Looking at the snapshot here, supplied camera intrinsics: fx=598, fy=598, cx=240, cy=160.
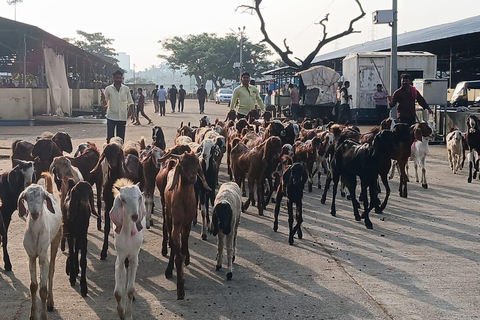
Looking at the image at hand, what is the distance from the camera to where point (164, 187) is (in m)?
7.73

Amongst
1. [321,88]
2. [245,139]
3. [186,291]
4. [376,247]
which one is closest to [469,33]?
[321,88]

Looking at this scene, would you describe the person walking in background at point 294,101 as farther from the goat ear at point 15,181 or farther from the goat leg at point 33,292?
the goat leg at point 33,292

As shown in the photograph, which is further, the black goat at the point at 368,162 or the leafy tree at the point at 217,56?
the leafy tree at the point at 217,56

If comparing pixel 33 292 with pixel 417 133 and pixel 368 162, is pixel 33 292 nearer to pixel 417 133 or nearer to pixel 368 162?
pixel 368 162

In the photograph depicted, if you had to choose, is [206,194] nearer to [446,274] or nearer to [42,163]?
[42,163]

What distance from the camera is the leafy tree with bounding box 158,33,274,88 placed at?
7581 centimetres

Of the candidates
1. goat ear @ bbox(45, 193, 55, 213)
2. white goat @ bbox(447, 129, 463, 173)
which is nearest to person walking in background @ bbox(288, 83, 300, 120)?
white goat @ bbox(447, 129, 463, 173)

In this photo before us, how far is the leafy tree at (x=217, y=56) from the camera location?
2985 inches

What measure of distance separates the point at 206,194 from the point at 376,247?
248 cm

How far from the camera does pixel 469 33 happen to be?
25.2 metres

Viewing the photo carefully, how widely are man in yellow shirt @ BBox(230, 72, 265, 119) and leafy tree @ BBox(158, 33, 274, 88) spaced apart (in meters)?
61.4

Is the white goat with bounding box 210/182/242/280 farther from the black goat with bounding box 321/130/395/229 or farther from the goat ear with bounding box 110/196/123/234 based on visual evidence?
the black goat with bounding box 321/130/395/229

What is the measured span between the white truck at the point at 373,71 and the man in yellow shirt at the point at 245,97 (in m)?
11.0

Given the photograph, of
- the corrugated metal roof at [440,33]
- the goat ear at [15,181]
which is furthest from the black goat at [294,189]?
the corrugated metal roof at [440,33]
